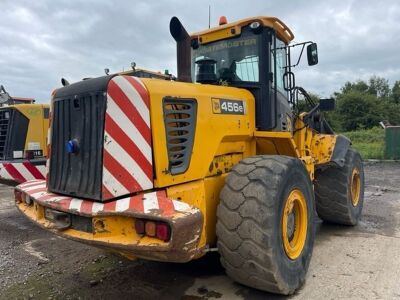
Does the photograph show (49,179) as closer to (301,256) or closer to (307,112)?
(301,256)

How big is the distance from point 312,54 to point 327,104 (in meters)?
1.01

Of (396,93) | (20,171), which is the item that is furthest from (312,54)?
(396,93)

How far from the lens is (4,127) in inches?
300

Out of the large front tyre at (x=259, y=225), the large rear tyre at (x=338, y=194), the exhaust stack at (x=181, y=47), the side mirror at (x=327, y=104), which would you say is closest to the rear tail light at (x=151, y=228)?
Result: the large front tyre at (x=259, y=225)

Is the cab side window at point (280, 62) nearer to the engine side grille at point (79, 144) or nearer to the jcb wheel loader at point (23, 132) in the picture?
the engine side grille at point (79, 144)

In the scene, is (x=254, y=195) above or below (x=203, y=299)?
above

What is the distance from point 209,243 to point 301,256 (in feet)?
3.29

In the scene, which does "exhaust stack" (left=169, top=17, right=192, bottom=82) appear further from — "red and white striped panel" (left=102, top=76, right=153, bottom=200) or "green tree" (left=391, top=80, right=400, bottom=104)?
"green tree" (left=391, top=80, right=400, bottom=104)

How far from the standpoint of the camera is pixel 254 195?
11.5 ft

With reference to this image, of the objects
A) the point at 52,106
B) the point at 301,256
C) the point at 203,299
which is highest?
the point at 52,106

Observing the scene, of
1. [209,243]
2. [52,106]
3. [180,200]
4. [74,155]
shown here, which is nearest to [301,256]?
[209,243]

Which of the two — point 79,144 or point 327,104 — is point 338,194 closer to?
point 327,104

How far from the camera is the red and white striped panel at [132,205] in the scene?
2.96 meters

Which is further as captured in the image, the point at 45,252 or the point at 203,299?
the point at 45,252
